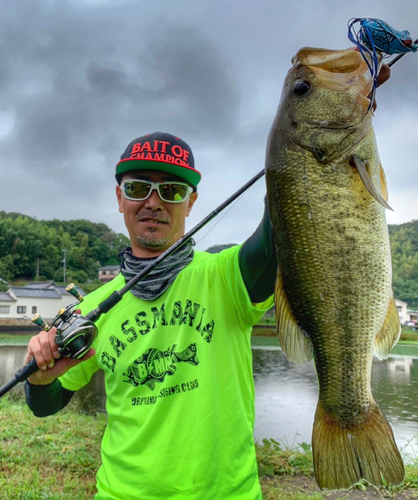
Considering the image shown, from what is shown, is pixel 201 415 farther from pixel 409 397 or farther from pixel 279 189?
pixel 409 397

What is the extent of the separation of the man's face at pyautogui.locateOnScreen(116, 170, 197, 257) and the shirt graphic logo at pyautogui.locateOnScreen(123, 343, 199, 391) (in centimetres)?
63

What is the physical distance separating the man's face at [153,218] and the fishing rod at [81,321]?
0.51 ft

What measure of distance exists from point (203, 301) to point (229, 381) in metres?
0.41

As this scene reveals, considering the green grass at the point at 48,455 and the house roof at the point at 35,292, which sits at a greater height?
the house roof at the point at 35,292

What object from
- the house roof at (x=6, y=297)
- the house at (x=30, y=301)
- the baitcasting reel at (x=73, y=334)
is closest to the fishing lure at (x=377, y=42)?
the baitcasting reel at (x=73, y=334)

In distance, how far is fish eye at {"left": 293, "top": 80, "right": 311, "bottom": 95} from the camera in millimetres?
1655

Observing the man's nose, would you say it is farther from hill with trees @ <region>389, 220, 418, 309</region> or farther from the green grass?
hill with trees @ <region>389, 220, 418, 309</region>

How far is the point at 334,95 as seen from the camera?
1.62 m

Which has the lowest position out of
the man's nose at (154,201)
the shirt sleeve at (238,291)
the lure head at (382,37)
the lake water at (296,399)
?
the lake water at (296,399)

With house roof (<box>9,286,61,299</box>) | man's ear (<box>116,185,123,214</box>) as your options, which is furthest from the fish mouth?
house roof (<box>9,286,61,299</box>)

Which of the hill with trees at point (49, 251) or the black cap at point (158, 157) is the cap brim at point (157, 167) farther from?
the hill with trees at point (49, 251)

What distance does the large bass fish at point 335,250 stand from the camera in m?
1.59

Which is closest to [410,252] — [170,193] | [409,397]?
[409,397]

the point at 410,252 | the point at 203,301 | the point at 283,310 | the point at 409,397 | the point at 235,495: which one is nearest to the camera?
the point at 283,310
